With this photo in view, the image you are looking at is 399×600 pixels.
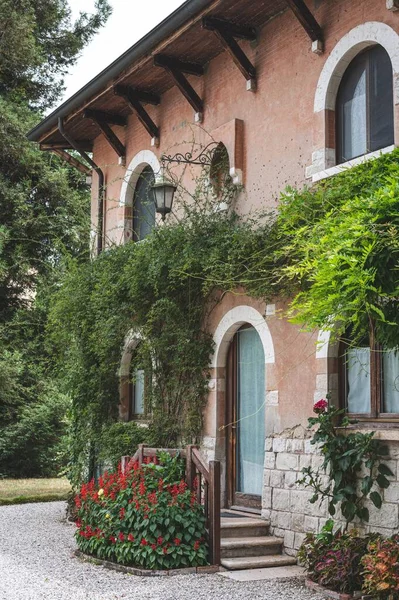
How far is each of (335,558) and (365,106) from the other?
443 cm

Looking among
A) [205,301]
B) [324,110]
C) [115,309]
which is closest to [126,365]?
[115,309]

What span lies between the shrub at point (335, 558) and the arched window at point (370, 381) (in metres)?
1.16

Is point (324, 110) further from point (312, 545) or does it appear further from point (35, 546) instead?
point (35, 546)

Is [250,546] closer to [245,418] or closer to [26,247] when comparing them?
[245,418]

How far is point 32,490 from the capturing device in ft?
52.7

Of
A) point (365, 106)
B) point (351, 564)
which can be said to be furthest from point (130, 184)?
point (351, 564)

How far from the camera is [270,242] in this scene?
28.4ft

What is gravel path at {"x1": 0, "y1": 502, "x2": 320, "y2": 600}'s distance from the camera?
271 inches

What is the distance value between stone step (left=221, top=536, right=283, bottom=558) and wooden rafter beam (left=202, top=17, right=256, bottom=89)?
209 inches

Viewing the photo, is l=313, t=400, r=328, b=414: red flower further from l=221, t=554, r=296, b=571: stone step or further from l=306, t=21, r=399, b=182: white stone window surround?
l=306, t=21, r=399, b=182: white stone window surround

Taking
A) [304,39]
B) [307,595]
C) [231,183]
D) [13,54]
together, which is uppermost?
[13,54]

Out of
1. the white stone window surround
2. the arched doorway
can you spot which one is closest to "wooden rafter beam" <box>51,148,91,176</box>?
the arched doorway

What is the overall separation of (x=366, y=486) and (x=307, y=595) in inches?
43.5

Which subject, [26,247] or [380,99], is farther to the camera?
[26,247]
